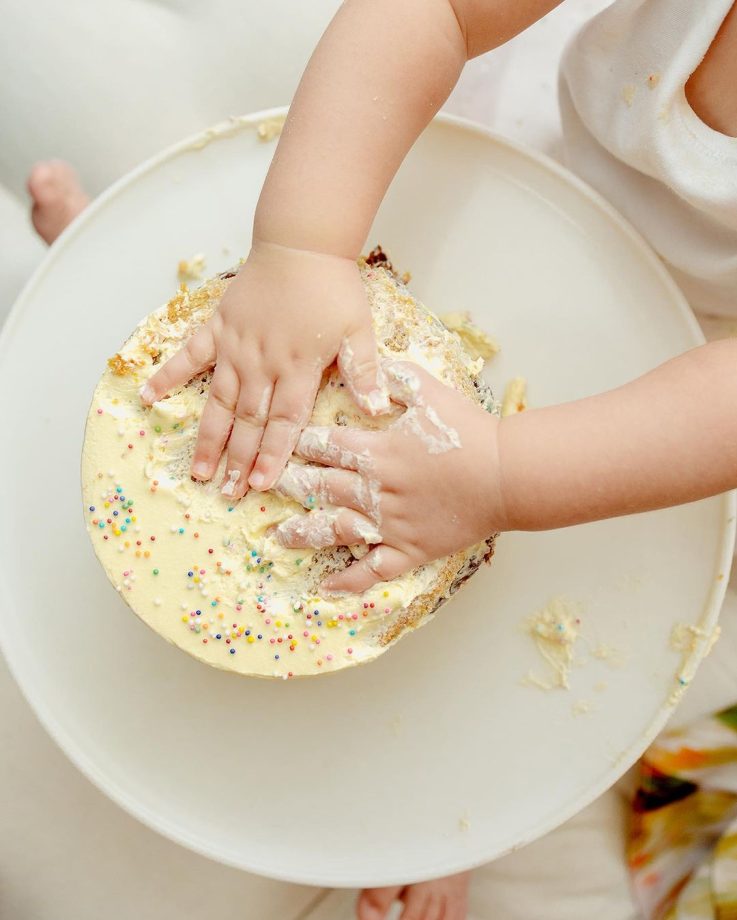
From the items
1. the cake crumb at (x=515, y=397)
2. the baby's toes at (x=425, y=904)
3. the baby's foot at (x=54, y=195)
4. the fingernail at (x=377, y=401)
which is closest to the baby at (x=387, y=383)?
the fingernail at (x=377, y=401)

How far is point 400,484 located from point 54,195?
57 centimetres

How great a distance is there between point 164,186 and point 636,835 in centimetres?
84

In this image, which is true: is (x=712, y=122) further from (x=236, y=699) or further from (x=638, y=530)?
(x=236, y=699)

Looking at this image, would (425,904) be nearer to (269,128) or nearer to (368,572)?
(368,572)

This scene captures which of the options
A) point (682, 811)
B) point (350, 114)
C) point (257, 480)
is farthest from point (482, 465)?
point (682, 811)

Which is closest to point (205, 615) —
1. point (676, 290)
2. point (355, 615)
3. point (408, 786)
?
point (355, 615)

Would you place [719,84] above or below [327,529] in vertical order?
above

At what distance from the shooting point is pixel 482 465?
2.00 feet

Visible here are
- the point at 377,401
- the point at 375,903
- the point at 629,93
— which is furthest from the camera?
the point at 375,903

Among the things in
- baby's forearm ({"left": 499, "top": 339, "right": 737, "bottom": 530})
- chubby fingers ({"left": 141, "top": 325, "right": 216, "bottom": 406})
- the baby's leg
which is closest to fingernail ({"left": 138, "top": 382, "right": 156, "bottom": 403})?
chubby fingers ({"left": 141, "top": 325, "right": 216, "bottom": 406})

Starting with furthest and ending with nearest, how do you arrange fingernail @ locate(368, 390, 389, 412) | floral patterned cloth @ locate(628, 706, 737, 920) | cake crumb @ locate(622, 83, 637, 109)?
floral patterned cloth @ locate(628, 706, 737, 920), cake crumb @ locate(622, 83, 637, 109), fingernail @ locate(368, 390, 389, 412)

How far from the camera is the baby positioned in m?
0.61

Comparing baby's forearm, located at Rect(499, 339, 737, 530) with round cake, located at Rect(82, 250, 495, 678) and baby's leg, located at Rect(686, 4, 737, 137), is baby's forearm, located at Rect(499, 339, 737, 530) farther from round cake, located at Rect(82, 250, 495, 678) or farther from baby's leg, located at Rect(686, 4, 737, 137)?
baby's leg, located at Rect(686, 4, 737, 137)

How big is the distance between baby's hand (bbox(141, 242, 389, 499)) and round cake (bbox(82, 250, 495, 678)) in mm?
16
